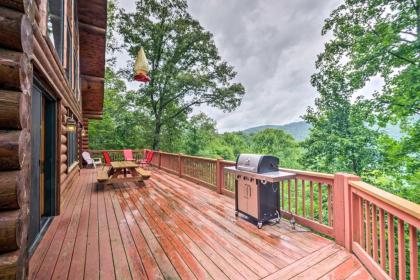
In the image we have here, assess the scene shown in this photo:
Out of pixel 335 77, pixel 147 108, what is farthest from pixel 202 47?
pixel 335 77

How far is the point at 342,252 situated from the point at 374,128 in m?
9.57

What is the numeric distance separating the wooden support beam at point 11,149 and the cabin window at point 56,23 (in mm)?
3056

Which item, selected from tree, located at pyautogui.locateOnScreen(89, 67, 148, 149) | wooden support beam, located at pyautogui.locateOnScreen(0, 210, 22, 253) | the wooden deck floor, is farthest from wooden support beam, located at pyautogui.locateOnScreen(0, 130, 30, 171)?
tree, located at pyautogui.locateOnScreen(89, 67, 148, 149)

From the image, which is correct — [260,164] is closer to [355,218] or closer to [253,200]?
[253,200]

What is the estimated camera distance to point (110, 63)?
16.1 meters

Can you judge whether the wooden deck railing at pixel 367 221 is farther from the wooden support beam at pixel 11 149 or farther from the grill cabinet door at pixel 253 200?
the wooden support beam at pixel 11 149

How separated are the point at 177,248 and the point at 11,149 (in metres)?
2.04

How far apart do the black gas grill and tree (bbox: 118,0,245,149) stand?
39.2 feet

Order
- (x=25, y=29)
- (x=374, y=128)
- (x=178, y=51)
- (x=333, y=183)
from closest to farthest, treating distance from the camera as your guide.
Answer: (x=25, y=29), (x=333, y=183), (x=374, y=128), (x=178, y=51)

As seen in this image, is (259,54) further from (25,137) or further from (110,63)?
(25,137)

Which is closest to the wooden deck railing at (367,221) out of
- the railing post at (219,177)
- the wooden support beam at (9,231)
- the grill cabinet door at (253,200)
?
the grill cabinet door at (253,200)

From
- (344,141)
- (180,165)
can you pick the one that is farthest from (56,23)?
(344,141)

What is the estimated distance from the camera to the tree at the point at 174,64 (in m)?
14.0

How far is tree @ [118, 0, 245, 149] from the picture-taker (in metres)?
14.0
